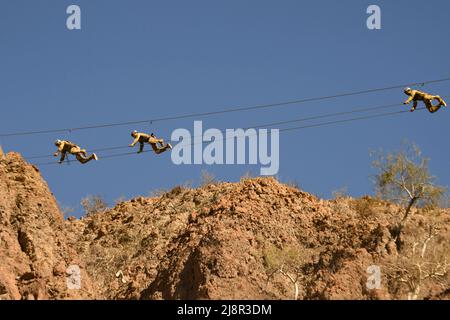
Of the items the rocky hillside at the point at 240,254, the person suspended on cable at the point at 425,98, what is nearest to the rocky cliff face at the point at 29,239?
the rocky hillside at the point at 240,254

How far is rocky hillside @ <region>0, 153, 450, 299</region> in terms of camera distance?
44.8 meters

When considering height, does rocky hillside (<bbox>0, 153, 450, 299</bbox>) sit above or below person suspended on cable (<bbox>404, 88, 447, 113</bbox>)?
below

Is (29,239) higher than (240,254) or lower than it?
higher

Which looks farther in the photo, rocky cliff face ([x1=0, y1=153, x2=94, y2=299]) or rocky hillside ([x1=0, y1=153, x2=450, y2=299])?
rocky hillside ([x1=0, y1=153, x2=450, y2=299])

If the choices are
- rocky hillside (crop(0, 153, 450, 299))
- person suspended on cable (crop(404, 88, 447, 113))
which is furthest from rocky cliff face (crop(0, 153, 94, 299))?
person suspended on cable (crop(404, 88, 447, 113))

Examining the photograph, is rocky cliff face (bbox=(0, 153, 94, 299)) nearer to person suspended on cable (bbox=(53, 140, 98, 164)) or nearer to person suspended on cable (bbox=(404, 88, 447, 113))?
person suspended on cable (bbox=(53, 140, 98, 164))

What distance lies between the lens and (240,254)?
155 ft

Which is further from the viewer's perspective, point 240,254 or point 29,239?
point 240,254

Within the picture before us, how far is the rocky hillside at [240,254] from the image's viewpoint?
44.8 metres

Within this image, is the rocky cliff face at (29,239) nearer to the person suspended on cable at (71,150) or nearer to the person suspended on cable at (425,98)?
the person suspended on cable at (71,150)

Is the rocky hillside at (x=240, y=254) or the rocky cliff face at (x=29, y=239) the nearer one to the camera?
the rocky cliff face at (x=29, y=239)

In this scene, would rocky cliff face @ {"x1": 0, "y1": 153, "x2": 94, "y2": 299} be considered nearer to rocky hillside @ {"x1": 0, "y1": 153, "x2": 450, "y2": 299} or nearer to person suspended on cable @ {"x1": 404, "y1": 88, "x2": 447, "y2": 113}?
rocky hillside @ {"x1": 0, "y1": 153, "x2": 450, "y2": 299}
